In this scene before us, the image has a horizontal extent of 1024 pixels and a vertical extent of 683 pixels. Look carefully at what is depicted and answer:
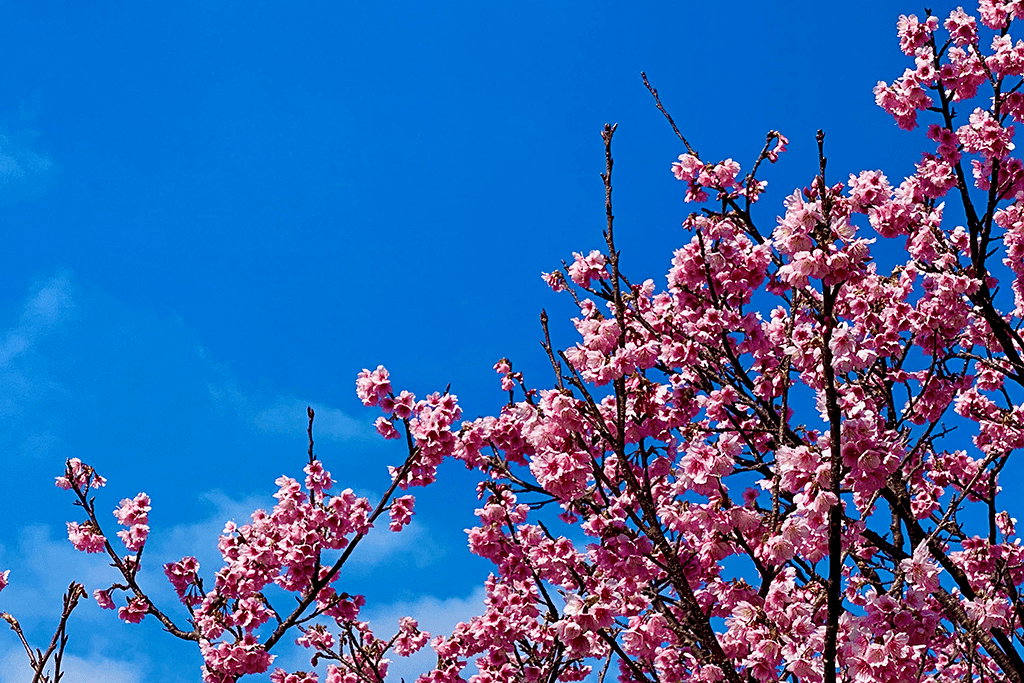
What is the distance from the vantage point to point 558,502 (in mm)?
6324

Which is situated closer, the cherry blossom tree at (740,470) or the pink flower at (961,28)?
the cherry blossom tree at (740,470)

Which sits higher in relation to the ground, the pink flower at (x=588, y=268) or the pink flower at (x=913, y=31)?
the pink flower at (x=913, y=31)

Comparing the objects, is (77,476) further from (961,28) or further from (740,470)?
(961,28)

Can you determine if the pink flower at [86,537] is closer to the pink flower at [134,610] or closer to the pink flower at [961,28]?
the pink flower at [134,610]

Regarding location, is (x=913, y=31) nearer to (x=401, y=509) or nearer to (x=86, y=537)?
(x=401, y=509)

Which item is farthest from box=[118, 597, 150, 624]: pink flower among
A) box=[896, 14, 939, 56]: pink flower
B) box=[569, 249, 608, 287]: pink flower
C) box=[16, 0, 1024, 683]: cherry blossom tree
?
box=[896, 14, 939, 56]: pink flower

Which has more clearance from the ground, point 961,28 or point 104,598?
point 961,28

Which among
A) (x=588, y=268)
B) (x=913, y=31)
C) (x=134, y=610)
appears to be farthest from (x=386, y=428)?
(x=913, y=31)

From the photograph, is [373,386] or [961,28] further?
[961,28]

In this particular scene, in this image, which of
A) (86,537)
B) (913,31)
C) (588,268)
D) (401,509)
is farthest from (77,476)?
(913,31)

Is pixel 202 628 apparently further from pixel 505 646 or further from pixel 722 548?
pixel 722 548

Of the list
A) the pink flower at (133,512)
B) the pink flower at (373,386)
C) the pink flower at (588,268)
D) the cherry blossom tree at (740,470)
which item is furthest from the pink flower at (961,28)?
the pink flower at (133,512)

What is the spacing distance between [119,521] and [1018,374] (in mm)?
10205

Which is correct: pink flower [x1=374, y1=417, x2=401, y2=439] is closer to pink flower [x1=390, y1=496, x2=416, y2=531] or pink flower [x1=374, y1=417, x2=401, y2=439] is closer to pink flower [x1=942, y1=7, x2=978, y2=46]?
pink flower [x1=390, y1=496, x2=416, y2=531]
